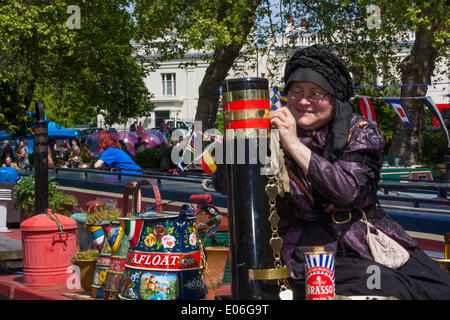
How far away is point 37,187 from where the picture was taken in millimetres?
9266

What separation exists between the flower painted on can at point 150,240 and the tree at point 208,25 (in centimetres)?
1732

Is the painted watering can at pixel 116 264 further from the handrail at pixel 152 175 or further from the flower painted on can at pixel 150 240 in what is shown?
the handrail at pixel 152 175

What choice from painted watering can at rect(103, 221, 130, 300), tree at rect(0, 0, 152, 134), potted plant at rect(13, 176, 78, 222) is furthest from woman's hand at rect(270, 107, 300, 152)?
tree at rect(0, 0, 152, 134)

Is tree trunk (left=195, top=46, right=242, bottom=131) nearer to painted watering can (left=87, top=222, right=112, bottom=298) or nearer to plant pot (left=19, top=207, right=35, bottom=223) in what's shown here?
plant pot (left=19, top=207, right=35, bottom=223)

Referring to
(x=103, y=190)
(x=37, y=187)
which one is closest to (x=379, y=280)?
(x=37, y=187)

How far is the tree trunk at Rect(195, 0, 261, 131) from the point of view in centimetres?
2288

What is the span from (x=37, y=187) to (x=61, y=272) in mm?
2123

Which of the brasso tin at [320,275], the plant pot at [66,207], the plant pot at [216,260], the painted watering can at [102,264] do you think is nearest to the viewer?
the brasso tin at [320,275]

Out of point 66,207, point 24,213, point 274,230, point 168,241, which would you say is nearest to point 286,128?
point 274,230

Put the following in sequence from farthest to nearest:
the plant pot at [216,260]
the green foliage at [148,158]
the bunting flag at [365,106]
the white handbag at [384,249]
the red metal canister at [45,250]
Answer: the green foliage at [148,158], the bunting flag at [365,106], the red metal canister at [45,250], the plant pot at [216,260], the white handbag at [384,249]

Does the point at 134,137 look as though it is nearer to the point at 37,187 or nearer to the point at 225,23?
the point at 225,23

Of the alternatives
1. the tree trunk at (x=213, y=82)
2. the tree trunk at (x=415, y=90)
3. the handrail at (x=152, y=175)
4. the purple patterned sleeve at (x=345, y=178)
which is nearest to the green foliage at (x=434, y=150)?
the tree trunk at (x=415, y=90)

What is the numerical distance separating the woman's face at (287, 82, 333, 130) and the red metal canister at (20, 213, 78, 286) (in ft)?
16.3

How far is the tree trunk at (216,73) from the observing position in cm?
2288
